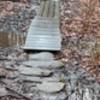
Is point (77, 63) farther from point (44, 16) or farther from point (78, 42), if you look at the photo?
point (44, 16)

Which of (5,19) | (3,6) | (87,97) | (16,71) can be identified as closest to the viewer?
(87,97)

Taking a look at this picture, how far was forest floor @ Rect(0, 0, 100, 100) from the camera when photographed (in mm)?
4672

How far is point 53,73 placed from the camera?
5.41 meters

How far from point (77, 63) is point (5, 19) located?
320 centimetres

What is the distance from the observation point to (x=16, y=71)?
17.8ft

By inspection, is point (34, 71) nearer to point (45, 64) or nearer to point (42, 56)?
point (45, 64)

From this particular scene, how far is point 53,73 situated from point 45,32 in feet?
6.16

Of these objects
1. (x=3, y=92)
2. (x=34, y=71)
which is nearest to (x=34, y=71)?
(x=34, y=71)

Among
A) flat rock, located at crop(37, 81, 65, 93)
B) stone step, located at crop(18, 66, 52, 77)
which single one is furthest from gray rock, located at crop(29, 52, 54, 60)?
flat rock, located at crop(37, 81, 65, 93)

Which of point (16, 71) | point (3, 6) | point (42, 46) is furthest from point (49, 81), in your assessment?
point (3, 6)

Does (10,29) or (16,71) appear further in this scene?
(10,29)

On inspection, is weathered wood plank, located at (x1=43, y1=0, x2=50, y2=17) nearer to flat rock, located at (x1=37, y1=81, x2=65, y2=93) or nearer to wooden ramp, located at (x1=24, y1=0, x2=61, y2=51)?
wooden ramp, located at (x1=24, y1=0, x2=61, y2=51)

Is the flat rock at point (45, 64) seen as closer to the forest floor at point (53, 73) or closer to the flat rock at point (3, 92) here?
the forest floor at point (53, 73)

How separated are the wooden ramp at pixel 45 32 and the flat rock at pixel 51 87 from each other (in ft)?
4.64
